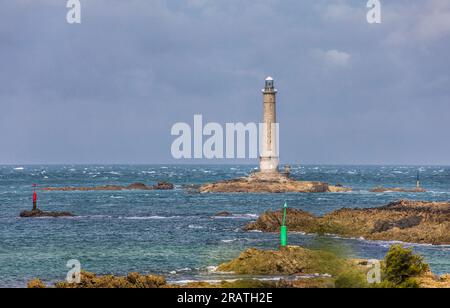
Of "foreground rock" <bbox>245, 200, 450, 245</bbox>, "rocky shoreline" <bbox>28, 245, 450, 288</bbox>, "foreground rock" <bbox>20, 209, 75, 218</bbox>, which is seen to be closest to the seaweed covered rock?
"rocky shoreline" <bbox>28, 245, 450, 288</bbox>

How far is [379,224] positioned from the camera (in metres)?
51.5

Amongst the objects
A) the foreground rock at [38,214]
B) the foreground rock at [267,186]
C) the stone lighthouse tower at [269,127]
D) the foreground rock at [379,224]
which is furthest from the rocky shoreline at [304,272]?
the foreground rock at [267,186]

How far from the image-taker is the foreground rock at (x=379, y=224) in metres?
47.8

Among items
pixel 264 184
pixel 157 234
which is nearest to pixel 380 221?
pixel 157 234

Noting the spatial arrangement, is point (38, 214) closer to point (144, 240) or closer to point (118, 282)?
point (144, 240)

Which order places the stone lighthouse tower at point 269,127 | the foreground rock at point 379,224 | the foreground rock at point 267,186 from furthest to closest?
the foreground rock at point 267,186, the stone lighthouse tower at point 269,127, the foreground rock at point 379,224

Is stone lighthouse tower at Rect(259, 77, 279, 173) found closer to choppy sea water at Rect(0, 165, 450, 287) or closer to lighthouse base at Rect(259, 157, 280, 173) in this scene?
lighthouse base at Rect(259, 157, 280, 173)

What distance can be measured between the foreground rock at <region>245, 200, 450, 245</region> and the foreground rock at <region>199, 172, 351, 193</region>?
40.5m

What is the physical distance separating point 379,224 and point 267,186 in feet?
158

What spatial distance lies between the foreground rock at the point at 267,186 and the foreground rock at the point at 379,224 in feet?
133

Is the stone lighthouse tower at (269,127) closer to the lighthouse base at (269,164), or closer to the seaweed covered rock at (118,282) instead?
the lighthouse base at (269,164)

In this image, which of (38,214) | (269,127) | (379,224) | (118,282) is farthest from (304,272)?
(269,127)
